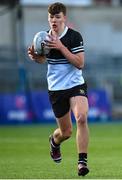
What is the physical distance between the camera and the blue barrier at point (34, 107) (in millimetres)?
31500

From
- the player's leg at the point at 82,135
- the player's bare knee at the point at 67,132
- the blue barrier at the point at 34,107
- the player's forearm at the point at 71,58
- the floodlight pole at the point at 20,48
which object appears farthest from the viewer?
the floodlight pole at the point at 20,48

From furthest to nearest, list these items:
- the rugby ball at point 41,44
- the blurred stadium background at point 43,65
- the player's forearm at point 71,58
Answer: the blurred stadium background at point 43,65
the rugby ball at point 41,44
the player's forearm at point 71,58

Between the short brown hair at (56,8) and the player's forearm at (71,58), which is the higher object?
the short brown hair at (56,8)

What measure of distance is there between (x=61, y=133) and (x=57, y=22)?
5.90 ft

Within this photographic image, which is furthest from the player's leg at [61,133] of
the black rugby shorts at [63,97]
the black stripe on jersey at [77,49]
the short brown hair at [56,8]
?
the short brown hair at [56,8]

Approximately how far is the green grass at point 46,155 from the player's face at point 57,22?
2141mm

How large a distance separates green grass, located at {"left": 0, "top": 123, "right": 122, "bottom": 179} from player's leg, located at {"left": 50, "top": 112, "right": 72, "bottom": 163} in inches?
10.4

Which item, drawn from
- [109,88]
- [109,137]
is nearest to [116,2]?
[109,88]

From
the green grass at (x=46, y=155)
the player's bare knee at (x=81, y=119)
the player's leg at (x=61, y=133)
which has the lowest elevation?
the green grass at (x=46, y=155)

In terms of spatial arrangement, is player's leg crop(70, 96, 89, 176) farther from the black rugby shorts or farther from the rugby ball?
the rugby ball

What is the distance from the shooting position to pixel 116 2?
47.5 metres

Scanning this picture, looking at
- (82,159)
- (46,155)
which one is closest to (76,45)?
(82,159)

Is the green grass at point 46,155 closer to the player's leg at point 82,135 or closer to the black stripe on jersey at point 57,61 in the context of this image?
the player's leg at point 82,135

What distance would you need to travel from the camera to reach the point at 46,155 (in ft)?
59.3
